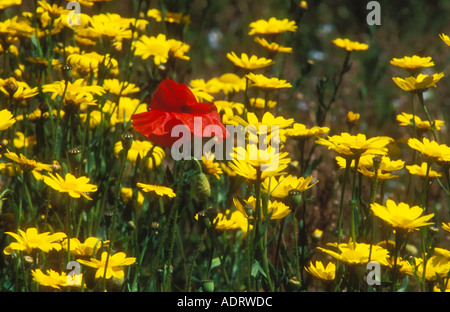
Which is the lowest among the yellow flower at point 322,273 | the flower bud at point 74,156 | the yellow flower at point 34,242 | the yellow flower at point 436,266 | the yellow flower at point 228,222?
the yellow flower at point 322,273

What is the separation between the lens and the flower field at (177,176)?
109cm

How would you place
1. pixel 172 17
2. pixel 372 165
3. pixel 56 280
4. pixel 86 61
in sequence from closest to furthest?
pixel 56 280 → pixel 372 165 → pixel 86 61 → pixel 172 17

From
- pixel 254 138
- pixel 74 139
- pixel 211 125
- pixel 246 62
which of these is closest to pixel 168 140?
pixel 211 125

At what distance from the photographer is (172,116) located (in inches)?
44.2

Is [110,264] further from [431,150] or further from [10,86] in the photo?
[431,150]

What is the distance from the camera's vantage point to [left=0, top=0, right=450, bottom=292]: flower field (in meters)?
1.09

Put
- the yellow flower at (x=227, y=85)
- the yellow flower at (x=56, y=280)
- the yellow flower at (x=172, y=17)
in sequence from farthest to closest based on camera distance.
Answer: the yellow flower at (x=172, y=17), the yellow flower at (x=227, y=85), the yellow flower at (x=56, y=280)

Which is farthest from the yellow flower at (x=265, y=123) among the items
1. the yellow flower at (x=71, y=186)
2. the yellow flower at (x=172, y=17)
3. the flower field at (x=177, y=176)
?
the yellow flower at (x=172, y=17)

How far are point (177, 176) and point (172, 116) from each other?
0.48 m

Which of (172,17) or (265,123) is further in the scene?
(172,17)

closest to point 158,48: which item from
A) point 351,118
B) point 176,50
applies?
point 176,50

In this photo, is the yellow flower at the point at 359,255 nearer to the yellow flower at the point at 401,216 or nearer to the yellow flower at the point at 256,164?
the yellow flower at the point at 401,216

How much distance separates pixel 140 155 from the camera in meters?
1.46

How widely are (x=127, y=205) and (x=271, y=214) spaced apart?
0.48 metres
